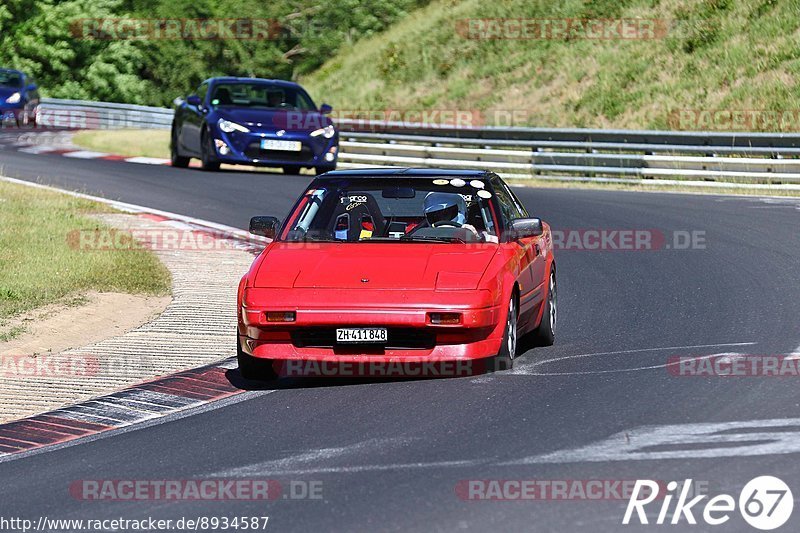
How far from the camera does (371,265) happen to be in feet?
29.8

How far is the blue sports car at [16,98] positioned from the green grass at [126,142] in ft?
4.83

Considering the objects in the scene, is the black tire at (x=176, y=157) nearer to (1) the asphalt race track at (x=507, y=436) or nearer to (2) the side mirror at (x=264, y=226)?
(1) the asphalt race track at (x=507, y=436)

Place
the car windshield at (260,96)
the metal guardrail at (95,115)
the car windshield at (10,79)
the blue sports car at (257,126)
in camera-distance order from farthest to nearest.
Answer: the metal guardrail at (95,115)
the car windshield at (10,79)
the car windshield at (260,96)
the blue sports car at (257,126)

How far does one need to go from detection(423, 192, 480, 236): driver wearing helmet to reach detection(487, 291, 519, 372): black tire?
86 centimetres

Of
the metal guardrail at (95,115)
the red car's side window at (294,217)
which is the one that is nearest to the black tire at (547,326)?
the red car's side window at (294,217)

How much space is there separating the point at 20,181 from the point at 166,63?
41472 mm

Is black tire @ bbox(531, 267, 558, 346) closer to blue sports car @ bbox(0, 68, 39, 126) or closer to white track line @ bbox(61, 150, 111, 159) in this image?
white track line @ bbox(61, 150, 111, 159)

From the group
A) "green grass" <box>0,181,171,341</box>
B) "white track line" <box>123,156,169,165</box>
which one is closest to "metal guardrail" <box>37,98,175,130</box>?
"white track line" <box>123,156,169,165</box>

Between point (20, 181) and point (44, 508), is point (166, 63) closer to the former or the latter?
point (20, 181)

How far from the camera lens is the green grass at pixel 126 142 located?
33.8 meters

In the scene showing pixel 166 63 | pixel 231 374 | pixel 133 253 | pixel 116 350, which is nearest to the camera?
pixel 231 374

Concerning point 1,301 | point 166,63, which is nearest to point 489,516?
point 1,301

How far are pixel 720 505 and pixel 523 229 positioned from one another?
4.07 m

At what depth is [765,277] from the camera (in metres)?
13.2
